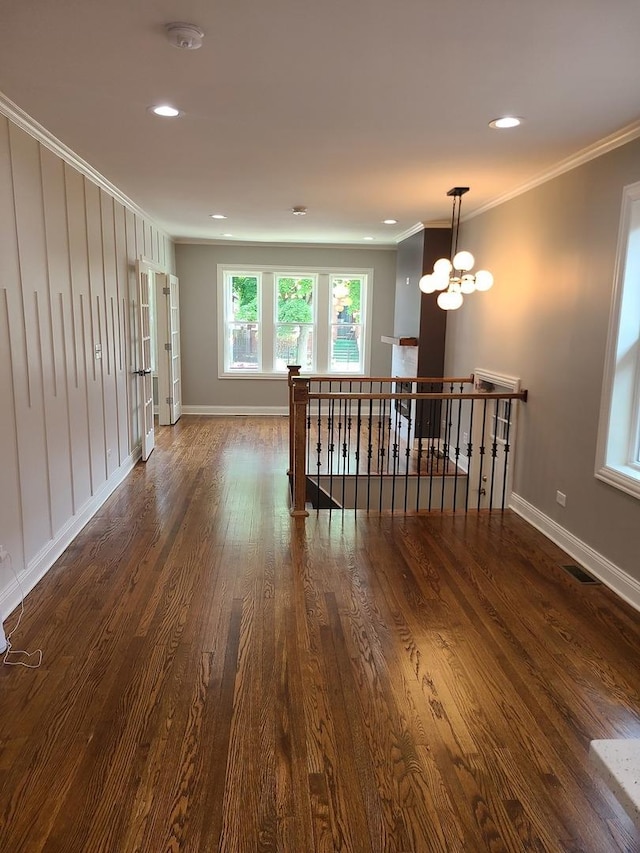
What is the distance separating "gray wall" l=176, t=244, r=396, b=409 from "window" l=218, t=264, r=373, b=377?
0.13 metres

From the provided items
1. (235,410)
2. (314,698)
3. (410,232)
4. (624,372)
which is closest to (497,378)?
(624,372)

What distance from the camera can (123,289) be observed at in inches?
213

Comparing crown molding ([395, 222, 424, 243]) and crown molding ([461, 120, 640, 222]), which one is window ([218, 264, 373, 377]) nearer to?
crown molding ([395, 222, 424, 243])

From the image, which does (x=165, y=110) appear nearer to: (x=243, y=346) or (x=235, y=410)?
(x=243, y=346)

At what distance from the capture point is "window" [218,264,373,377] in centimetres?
884

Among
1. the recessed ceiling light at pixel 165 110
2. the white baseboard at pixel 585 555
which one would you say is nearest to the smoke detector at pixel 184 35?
the recessed ceiling light at pixel 165 110

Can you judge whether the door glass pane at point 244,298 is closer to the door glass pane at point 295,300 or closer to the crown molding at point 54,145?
the door glass pane at point 295,300

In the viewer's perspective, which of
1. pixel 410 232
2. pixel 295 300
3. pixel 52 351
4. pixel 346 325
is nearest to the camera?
pixel 52 351

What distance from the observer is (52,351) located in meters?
3.50

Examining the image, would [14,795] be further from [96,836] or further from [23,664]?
[23,664]

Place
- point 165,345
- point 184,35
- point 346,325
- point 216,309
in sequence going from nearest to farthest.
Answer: point 184,35
point 165,345
point 216,309
point 346,325

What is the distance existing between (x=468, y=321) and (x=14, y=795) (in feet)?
17.8

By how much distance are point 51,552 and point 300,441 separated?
1.89 metres

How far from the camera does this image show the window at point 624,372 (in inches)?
128
